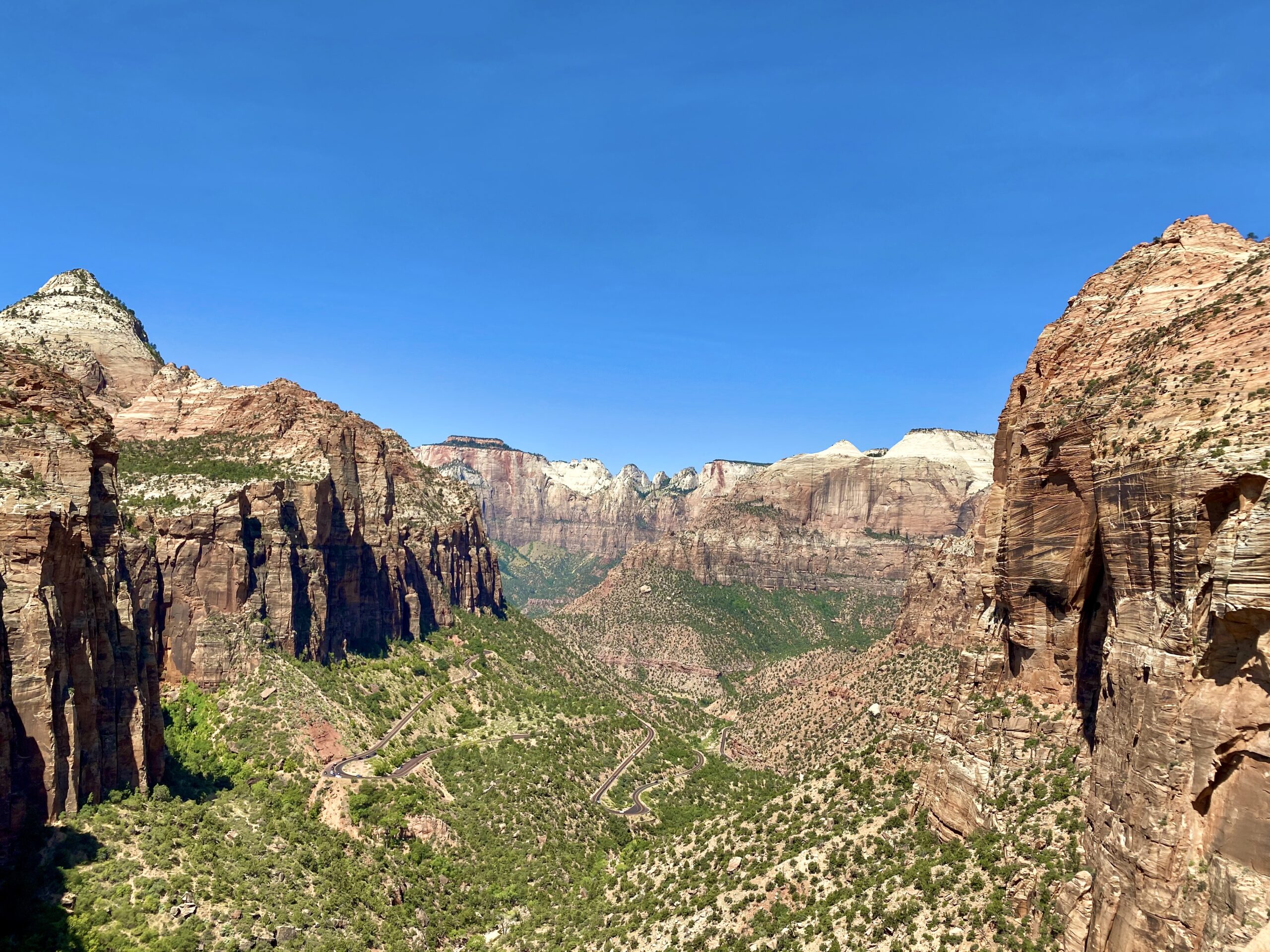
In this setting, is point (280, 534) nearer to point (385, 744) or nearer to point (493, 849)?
point (385, 744)

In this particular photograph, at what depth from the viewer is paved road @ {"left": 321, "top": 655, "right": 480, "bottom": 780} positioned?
3319 inches

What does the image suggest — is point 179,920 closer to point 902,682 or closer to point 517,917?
point 517,917

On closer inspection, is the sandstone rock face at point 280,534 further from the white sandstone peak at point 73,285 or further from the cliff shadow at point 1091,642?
the cliff shadow at point 1091,642

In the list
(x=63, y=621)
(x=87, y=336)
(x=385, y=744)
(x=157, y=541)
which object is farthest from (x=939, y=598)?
(x=87, y=336)

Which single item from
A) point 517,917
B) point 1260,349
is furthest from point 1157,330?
point 517,917

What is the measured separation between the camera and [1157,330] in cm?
4038

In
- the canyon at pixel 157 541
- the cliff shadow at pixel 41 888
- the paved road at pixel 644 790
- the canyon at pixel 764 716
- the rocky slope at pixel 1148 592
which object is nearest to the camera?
the rocky slope at pixel 1148 592

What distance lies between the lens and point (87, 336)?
128750 mm

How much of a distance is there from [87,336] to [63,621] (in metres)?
97.3

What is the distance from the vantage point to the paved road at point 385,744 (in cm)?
8431

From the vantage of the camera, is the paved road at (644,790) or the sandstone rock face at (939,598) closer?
the paved road at (644,790)

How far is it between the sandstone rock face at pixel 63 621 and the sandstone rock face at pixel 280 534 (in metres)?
11.7

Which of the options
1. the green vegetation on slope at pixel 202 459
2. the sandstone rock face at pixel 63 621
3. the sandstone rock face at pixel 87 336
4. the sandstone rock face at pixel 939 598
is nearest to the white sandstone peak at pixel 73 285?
the sandstone rock face at pixel 87 336

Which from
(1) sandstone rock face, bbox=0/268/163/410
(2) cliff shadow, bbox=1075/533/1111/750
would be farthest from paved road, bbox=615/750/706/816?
(1) sandstone rock face, bbox=0/268/163/410
